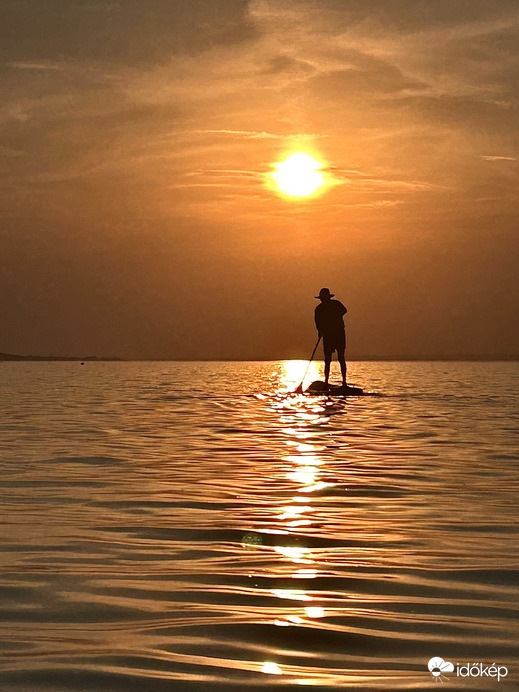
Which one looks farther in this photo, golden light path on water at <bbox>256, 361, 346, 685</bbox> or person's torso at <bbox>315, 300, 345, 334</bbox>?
person's torso at <bbox>315, 300, 345, 334</bbox>

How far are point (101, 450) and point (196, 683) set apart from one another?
32.5 feet

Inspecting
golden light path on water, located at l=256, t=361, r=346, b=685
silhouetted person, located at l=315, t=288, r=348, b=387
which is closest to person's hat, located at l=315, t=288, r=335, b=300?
silhouetted person, located at l=315, t=288, r=348, b=387

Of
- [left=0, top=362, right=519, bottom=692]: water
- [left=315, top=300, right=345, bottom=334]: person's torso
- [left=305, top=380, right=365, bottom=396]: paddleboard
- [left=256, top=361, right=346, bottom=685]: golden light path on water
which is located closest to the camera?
[left=0, top=362, right=519, bottom=692]: water

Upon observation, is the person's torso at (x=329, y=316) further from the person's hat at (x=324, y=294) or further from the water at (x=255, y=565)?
the water at (x=255, y=565)

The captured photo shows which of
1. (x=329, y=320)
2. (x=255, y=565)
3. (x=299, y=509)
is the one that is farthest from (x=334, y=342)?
Result: (x=255, y=565)

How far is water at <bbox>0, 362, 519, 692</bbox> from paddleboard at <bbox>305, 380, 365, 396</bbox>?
630 inches

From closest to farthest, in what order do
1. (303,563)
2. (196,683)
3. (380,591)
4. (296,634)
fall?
(196,683) → (296,634) → (380,591) → (303,563)

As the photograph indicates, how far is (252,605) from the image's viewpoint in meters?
5.25

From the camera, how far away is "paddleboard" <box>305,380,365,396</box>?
30391 mm

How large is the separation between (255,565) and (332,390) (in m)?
24.9

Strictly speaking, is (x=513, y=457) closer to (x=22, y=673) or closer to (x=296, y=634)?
(x=296, y=634)

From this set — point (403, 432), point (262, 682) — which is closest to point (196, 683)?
point (262, 682)

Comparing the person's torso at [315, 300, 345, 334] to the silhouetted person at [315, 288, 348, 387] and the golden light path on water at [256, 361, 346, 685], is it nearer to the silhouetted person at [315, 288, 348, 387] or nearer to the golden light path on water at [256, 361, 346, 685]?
the silhouetted person at [315, 288, 348, 387]

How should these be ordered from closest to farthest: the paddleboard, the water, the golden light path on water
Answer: the water, the golden light path on water, the paddleboard
